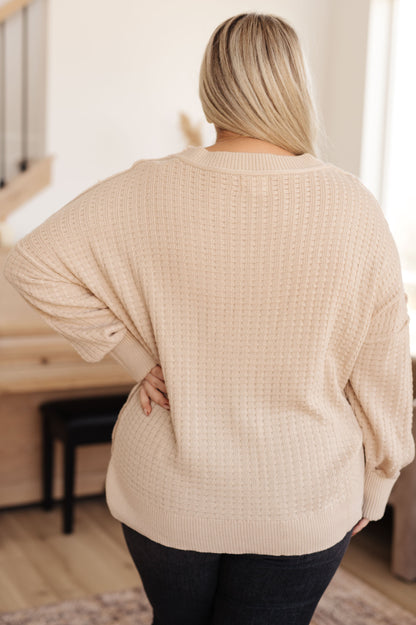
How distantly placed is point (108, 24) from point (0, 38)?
2.02 feet

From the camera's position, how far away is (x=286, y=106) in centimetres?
104

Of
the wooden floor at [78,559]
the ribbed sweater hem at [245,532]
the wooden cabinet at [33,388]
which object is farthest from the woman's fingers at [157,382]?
the wooden cabinet at [33,388]

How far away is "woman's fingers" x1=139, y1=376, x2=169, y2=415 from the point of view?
1.13 metres

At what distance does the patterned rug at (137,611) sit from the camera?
2279mm

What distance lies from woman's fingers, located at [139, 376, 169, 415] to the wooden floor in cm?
151

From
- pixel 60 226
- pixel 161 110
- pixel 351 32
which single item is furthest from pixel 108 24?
pixel 60 226

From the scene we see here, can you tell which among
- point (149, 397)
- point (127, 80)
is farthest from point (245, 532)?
point (127, 80)

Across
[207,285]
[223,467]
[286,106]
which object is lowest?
[223,467]

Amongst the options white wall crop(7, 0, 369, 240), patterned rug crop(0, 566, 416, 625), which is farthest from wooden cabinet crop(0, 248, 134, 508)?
white wall crop(7, 0, 369, 240)

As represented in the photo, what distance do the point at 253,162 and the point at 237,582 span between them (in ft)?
1.99

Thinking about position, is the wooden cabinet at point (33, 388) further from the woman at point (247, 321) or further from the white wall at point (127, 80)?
the woman at point (247, 321)

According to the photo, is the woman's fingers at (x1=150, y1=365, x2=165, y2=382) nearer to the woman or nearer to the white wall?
the woman

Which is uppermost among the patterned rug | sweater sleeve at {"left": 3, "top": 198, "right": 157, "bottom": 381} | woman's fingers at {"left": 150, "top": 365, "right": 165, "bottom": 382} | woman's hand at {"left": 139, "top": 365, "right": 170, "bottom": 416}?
sweater sleeve at {"left": 3, "top": 198, "right": 157, "bottom": 381}

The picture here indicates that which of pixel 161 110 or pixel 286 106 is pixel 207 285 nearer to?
pixel 286 106
